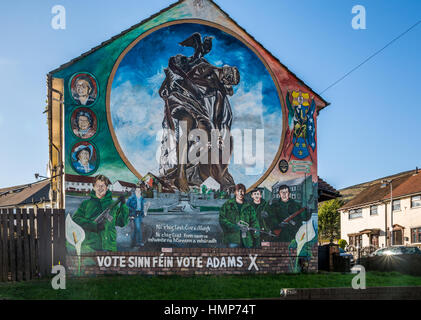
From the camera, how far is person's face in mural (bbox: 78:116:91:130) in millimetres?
16422

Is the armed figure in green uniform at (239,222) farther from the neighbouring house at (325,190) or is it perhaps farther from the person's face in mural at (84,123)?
the person's face in mural at (84,123)

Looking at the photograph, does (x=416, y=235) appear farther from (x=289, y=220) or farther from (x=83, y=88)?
(x=83, y=88)

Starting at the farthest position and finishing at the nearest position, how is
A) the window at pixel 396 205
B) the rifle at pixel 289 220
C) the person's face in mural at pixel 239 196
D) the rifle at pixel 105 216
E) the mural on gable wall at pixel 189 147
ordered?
1. the window at pixel 396 205
2. the rifle at pixel 289 220
3. the person's face in mural at pixel 239 196
4. the mural on gable wall at pixel 189 147
5. the rifle at pixel 105 216

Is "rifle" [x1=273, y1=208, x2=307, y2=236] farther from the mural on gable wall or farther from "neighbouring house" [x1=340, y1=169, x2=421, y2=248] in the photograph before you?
"neighbouring house" [x1=340, y1=169, x2=421, y2=248]

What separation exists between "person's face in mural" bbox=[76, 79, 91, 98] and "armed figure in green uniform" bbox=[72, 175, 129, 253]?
9.16 feet

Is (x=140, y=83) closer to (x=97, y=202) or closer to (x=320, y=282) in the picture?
(x=97, y=202)

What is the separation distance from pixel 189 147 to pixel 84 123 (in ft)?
12.0

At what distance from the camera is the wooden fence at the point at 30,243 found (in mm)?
14867

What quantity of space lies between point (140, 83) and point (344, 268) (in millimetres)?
11212

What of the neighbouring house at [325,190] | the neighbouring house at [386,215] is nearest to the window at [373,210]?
the neighbouring house at [386,215]

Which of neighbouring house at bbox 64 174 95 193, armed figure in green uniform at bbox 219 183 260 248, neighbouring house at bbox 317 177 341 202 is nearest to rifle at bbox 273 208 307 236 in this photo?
armed figure in green uniform at bbox 219 183 260 248

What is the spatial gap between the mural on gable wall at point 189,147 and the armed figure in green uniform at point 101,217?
0.11 feet

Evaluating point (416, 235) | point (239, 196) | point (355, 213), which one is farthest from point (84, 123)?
point (355, 213)

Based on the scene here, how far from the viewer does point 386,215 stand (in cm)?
4903
